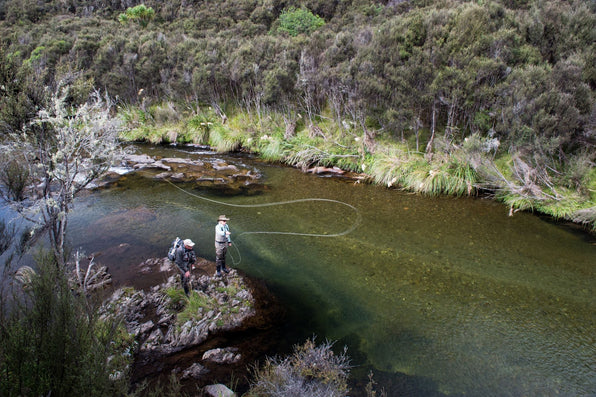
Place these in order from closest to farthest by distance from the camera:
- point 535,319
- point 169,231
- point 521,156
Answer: point 535,319 → point 169,231 → point 521,156

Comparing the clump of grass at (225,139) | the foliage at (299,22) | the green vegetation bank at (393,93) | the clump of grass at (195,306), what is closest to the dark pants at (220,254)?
the clump of grass at (195,306)

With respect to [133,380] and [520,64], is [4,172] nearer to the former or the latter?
[133,380]

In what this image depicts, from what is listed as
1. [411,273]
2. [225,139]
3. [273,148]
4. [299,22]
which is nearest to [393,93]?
[273,148]

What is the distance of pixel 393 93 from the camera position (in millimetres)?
18297

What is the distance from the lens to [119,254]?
11.1 m

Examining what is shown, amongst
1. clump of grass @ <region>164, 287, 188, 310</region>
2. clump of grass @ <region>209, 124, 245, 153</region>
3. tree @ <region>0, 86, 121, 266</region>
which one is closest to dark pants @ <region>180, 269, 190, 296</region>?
clump of grass @ <region>164, 287, 188, 310</region>

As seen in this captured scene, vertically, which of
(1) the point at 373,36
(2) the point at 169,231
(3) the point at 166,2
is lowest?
(2) the point at 169,231

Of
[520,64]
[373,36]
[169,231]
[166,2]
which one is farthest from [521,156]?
[166,2]

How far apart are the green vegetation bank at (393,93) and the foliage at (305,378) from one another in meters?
7.86

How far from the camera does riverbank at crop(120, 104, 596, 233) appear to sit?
13.5 metres

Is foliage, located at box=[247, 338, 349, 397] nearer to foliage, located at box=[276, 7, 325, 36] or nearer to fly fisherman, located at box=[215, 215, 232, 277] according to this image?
fly fisherman, located at box=[215, 215, 232, 277]

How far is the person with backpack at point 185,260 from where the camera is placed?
8.49m

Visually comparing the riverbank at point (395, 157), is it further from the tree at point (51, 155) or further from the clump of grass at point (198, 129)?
the tree at point (51, 155)

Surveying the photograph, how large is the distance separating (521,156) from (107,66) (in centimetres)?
3447
